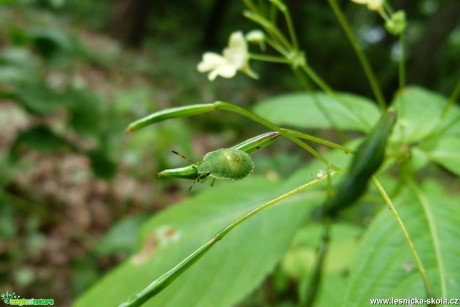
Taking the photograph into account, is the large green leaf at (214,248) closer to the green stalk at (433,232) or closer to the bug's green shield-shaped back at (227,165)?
the green stalk at (433,232)

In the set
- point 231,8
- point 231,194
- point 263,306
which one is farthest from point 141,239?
point 231,8

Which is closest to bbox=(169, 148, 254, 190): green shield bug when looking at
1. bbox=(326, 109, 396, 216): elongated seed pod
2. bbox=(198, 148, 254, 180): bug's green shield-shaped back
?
bbox=(198, 148, 254, 180): bug's green shield-shaped back

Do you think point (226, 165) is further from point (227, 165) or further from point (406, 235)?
point (406, 235)

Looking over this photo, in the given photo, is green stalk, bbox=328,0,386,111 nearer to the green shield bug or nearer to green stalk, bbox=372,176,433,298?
green stalk, bbox=372,176,433,298

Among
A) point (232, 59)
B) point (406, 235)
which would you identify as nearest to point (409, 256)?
point (406, 235)

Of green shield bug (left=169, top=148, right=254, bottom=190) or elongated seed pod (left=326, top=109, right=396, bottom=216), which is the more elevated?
green shield bug (left=169, top=148, right=254, bottom=190)
